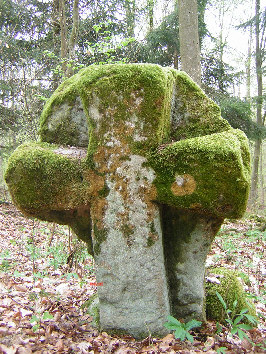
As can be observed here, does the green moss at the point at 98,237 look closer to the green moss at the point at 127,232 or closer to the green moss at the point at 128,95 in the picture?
the green moss at the point at 127,232

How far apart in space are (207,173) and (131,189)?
0.72 m

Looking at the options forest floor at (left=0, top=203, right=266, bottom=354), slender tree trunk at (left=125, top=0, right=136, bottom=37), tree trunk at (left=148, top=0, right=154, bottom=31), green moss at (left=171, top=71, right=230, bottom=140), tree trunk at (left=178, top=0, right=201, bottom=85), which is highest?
tree trunk at (left=148, top=0, right=154, bottom=31)

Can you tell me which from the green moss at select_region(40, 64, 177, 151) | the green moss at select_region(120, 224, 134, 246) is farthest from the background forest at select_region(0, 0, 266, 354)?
the green moss at select_region(40, 64, 177, 151)

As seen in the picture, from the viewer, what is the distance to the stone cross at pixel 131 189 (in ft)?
9.20

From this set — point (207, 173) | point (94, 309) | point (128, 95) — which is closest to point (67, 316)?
point (94, 309)

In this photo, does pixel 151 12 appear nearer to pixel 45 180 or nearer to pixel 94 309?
pixel 45 180

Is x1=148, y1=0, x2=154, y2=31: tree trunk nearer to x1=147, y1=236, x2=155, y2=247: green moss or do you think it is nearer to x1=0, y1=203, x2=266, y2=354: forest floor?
x1=0, y1=203, x2=266, y2=354: forest floor

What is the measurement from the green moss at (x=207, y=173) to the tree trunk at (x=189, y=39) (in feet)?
15.1

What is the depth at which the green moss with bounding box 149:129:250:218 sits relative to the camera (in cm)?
256

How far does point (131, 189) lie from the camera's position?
9.33 ft

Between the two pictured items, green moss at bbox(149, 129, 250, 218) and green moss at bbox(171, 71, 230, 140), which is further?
green moss at bbox(171, 71, 230, 140)

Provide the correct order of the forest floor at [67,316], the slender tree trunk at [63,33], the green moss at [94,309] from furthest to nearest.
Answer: the slender tree trunk at [63,33], the green moss at [94,309], the forest floor at [67,316]

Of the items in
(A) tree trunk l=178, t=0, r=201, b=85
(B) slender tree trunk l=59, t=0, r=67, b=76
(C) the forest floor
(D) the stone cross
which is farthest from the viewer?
(B) slender tree trunk l=59, t=0, r=67, b=76

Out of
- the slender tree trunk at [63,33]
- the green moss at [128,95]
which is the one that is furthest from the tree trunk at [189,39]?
the green moss at [128,95]
